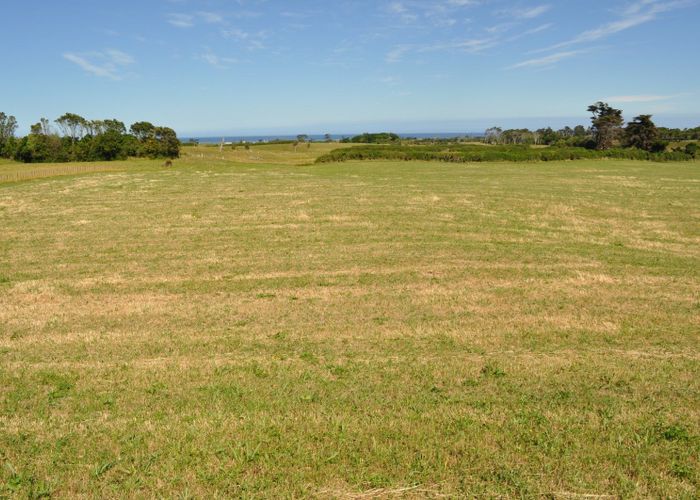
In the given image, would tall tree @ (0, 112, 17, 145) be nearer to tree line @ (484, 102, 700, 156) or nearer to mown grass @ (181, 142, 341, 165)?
mown grass @ (181, 142, 341, 165)

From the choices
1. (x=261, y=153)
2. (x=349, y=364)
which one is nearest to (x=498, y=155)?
(x=261, y=153)

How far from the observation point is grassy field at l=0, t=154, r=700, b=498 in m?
5.46

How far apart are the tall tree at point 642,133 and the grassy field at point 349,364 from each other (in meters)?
80.2

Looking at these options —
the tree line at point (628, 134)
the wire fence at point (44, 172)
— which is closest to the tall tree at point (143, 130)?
the wire fence at point (44, 172)

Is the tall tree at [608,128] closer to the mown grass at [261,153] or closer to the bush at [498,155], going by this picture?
the bush at [498,155]

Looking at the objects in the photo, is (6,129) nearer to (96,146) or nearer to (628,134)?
(96,146)

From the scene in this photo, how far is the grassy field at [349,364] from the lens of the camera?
215 inches

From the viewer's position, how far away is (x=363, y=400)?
23.1 ft

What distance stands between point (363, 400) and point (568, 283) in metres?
8.72

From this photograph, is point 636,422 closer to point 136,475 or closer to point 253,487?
point 253,487

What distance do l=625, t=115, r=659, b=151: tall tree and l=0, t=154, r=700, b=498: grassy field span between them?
3158 inches

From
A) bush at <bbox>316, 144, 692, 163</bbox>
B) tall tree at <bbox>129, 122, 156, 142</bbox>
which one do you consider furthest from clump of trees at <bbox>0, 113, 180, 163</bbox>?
bush at <bbox>316, 144, 692, 163</bbox>

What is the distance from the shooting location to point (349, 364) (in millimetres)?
8320

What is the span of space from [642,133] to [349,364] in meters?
97.5
